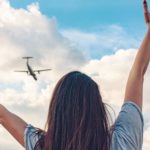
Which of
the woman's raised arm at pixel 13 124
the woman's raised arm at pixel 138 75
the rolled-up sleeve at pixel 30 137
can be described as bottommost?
the rolled-up sleeve at pixel 30 137

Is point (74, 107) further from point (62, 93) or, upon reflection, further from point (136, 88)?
point (136, 88)

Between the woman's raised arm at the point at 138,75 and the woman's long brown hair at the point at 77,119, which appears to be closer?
the woman's long brown hair at the point at 77,119

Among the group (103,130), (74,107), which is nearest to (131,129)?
(103,130)

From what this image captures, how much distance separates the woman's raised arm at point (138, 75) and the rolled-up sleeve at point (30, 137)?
1330 mm

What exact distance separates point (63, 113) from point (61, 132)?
0.82 feet

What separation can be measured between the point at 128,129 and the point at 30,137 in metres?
1.31

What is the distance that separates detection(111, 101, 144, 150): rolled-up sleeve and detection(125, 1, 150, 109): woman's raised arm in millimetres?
120

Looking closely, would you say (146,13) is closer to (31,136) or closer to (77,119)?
(77,119)

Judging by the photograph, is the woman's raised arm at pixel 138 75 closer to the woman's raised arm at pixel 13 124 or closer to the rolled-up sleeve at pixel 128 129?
the rolled-up sleeve at pixel 128 129

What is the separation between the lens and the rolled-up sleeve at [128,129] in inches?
245

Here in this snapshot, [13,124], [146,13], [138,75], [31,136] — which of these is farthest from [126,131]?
[146,13]

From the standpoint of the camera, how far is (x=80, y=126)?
6270 millimetres

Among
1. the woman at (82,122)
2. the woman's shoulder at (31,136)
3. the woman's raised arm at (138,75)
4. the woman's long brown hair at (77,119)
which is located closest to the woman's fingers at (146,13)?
the woman's raised arm at (138,75)

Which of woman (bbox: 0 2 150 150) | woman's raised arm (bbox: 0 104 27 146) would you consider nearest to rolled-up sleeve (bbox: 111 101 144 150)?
woman (bbox: 0 2 150 150)
